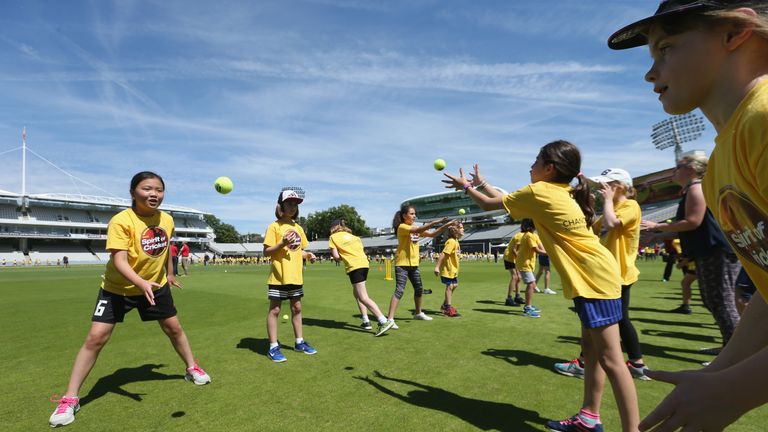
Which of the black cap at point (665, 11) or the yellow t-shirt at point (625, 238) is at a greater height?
the black cap at point (665, 11)

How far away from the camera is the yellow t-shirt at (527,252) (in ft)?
30.5

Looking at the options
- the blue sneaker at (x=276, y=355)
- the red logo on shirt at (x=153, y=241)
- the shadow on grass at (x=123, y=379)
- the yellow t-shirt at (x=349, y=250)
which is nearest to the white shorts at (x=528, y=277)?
the yellow t-shirt at (x=349, y=250)

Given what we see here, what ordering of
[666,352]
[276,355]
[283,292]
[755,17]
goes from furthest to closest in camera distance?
1. [283,292]
2. [666,352]
3. [276,355]
4. [755,17]

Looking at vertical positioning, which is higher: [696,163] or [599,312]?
[696,163]

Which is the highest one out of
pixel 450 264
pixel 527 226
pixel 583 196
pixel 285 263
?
pixel 583 196

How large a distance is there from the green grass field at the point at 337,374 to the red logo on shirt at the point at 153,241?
1.47 meters

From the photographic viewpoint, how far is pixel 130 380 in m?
4.48

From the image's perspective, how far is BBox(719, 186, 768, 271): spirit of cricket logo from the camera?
1.16m

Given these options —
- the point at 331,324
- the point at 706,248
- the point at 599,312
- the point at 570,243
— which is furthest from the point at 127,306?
the point at 706,248

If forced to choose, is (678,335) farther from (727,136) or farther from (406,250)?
(727,136)

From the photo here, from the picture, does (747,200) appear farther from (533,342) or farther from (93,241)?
(93,241)

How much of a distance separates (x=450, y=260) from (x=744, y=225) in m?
7.75

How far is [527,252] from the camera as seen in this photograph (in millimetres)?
9406

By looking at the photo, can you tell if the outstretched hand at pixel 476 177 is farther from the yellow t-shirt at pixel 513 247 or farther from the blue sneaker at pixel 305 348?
the yellow t-shirt at pixel 513 247
